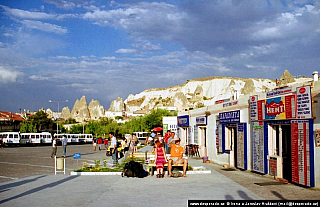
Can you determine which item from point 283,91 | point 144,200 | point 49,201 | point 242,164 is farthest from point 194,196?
point 242,164

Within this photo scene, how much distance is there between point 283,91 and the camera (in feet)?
43.3

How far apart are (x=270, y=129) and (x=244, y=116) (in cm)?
257

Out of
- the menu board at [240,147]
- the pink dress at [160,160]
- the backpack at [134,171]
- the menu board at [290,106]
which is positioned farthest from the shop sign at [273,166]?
the backpack at [134,171]

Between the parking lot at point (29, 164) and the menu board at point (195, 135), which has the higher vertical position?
the menu board at point (195, 135)

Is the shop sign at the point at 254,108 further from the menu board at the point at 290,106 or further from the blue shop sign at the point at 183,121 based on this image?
the blue shop sign at the point at 183,121

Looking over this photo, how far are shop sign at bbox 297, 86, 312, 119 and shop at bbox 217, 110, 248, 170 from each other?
4679mm

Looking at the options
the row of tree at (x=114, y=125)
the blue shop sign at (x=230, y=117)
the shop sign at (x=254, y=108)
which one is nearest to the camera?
the shop sign at (x=254, y=108)

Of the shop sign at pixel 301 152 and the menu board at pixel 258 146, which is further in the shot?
the menu board at pixel 258 146

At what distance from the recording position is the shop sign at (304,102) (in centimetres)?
1142

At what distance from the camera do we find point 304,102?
11.7 meters

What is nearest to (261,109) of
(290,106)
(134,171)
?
(290,106)

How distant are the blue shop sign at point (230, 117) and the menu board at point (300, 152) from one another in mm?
5040

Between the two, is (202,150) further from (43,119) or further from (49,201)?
(43,119)

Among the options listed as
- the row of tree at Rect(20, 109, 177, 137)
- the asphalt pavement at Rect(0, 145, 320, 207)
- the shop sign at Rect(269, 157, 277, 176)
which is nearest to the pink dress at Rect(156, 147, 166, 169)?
the asphalt pavement at Rect(0, 145, 320, 207)
